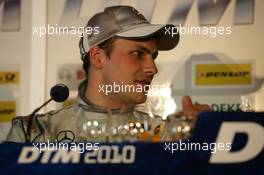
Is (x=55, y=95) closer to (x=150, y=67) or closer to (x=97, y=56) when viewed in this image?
(x=97, y=56)

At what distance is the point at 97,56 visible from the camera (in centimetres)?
137

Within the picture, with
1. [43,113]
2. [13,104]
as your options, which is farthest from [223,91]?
[13,104]

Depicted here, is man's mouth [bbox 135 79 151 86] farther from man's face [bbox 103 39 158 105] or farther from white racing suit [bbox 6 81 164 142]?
white racing suit [bbox 6 81 164 142]

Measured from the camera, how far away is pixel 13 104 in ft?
4.54

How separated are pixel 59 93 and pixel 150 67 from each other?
0.36 metres

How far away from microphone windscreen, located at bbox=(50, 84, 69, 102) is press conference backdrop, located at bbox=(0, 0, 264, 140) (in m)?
0.02

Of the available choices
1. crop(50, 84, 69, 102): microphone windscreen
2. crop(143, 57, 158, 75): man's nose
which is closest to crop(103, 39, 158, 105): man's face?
crop(143, 57, 158, 75): man's nose

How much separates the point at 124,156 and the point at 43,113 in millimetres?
354

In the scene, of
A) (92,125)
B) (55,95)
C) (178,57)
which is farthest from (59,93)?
(178,57)

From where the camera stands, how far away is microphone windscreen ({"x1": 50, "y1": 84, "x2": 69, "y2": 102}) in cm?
137

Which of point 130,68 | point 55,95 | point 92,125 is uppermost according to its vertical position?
point 130,68

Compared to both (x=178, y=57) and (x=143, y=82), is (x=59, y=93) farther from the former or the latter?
(x=178, y=57)

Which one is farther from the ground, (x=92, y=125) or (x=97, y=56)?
(x=97, y=56)

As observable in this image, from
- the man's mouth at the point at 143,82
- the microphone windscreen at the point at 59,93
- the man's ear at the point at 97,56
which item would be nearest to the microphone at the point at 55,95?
the microphone windscreen at the point at 59,93
